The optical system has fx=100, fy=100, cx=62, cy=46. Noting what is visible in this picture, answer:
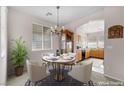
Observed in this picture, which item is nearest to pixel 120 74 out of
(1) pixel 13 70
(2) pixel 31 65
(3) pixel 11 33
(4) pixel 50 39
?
(4) pixel 50 39

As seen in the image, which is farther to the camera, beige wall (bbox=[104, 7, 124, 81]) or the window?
beige wall (bbox=[104, 7, 124, 81])

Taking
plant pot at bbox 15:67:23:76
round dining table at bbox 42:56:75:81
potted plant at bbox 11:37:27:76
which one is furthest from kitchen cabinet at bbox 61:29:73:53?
plant pot at bbox 15:67:23:76

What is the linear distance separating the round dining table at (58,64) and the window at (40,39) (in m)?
0.33

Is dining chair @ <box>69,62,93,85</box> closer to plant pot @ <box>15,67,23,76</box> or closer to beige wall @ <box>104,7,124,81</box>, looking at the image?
beige wall @ <box>104,7,124,81</box>

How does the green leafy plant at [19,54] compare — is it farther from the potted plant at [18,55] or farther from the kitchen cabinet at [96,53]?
the kitchen cabinet at [96,53]

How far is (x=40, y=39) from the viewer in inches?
78.3

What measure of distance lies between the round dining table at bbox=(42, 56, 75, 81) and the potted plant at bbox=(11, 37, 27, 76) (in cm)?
58

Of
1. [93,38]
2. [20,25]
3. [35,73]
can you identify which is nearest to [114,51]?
[93,38]

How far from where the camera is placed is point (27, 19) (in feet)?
6.40

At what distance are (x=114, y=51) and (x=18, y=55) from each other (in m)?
2.50

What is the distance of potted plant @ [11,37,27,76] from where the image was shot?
224cm

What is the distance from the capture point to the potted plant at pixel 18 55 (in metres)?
2.24
